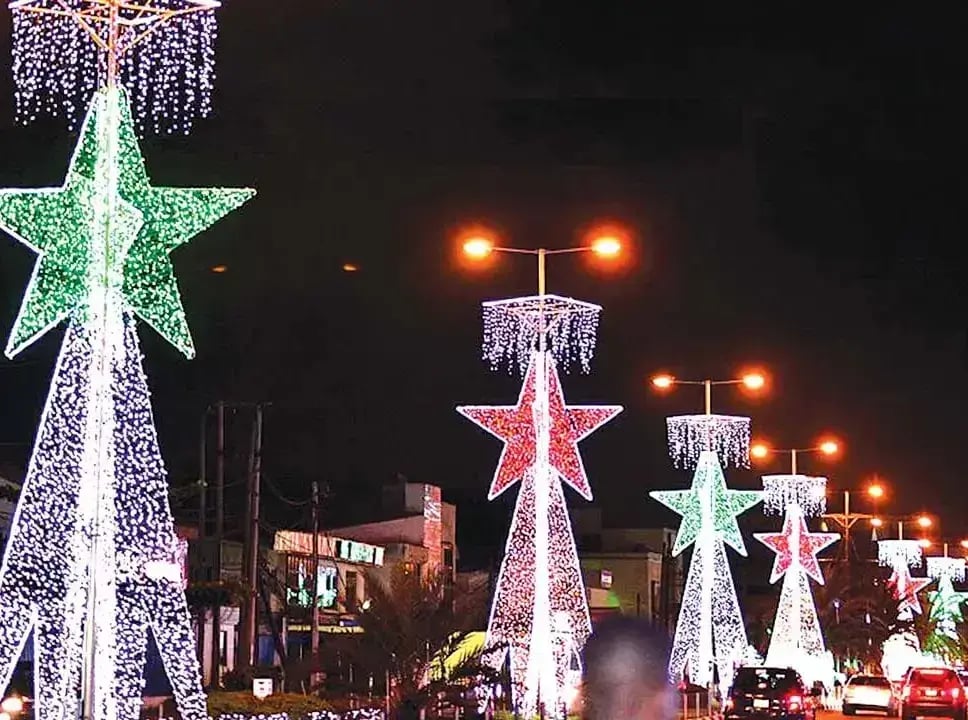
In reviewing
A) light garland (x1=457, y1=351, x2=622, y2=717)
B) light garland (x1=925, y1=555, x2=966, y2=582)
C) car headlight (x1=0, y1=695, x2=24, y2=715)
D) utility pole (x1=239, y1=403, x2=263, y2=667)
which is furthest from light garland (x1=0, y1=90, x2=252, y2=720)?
light garland (x1=925, y1=555, x2=966, y2=582)

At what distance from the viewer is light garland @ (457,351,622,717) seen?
30938 millimetres

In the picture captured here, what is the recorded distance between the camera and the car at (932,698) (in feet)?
137

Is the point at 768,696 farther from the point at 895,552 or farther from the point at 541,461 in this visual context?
the point at 895,552

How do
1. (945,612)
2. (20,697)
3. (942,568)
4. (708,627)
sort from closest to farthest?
(20,697) < (708,627) < (945,612) < (942,568)

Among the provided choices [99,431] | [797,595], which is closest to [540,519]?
[99,431]

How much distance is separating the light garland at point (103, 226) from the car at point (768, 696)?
67.4ft

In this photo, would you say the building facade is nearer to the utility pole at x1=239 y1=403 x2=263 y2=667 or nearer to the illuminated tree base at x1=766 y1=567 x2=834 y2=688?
the illuminated tree base at x1=766 y1=567 x2=834 y2=688

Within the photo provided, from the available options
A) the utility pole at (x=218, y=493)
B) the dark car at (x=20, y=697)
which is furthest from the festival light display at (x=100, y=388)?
the utility pole at (x=218, y=493)

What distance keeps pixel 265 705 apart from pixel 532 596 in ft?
18.1

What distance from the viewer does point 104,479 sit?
17.5 m

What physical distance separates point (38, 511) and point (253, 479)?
1589 cm

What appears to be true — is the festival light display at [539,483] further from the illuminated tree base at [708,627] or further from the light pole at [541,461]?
the illuminated tree base at [708,627]

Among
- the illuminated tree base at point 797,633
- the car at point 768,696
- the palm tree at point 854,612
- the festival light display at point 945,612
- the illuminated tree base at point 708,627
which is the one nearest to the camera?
the car at point 768,696

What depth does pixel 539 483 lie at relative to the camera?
101 feet
